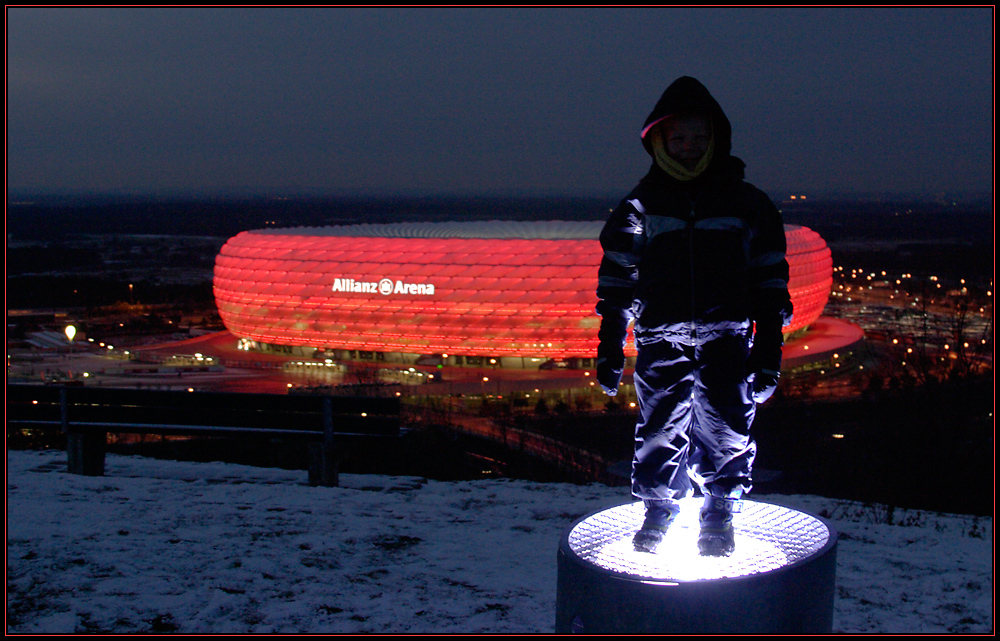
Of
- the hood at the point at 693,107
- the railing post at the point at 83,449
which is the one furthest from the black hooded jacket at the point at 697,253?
the railing post at the point at 83,449

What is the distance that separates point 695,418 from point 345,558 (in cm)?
300

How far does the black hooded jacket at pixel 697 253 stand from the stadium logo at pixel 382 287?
40.3m

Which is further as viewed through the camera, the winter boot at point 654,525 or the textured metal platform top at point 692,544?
the winter boot at point 654,525

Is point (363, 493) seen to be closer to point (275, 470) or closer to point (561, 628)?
point (275, 470)

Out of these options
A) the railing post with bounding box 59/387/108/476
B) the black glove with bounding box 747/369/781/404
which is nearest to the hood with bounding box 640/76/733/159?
the black glove with bounding box 747/369/781/404

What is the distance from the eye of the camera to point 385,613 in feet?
19.7

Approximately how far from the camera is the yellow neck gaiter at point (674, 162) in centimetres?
546

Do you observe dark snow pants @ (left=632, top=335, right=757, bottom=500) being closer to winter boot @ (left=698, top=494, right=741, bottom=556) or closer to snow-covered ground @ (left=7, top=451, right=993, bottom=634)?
winter boot @ (left=698, top=494, right=741, bottom=556)

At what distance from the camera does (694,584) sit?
14.8 ft

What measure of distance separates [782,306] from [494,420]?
27.6 m

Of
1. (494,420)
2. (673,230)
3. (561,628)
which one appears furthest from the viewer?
(494,420)

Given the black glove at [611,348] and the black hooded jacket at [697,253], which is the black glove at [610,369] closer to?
the black glove at [611,348]

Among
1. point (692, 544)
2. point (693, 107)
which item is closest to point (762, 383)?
point (692, 544)

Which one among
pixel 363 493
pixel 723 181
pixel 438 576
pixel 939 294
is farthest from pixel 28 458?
pixel 939 294
